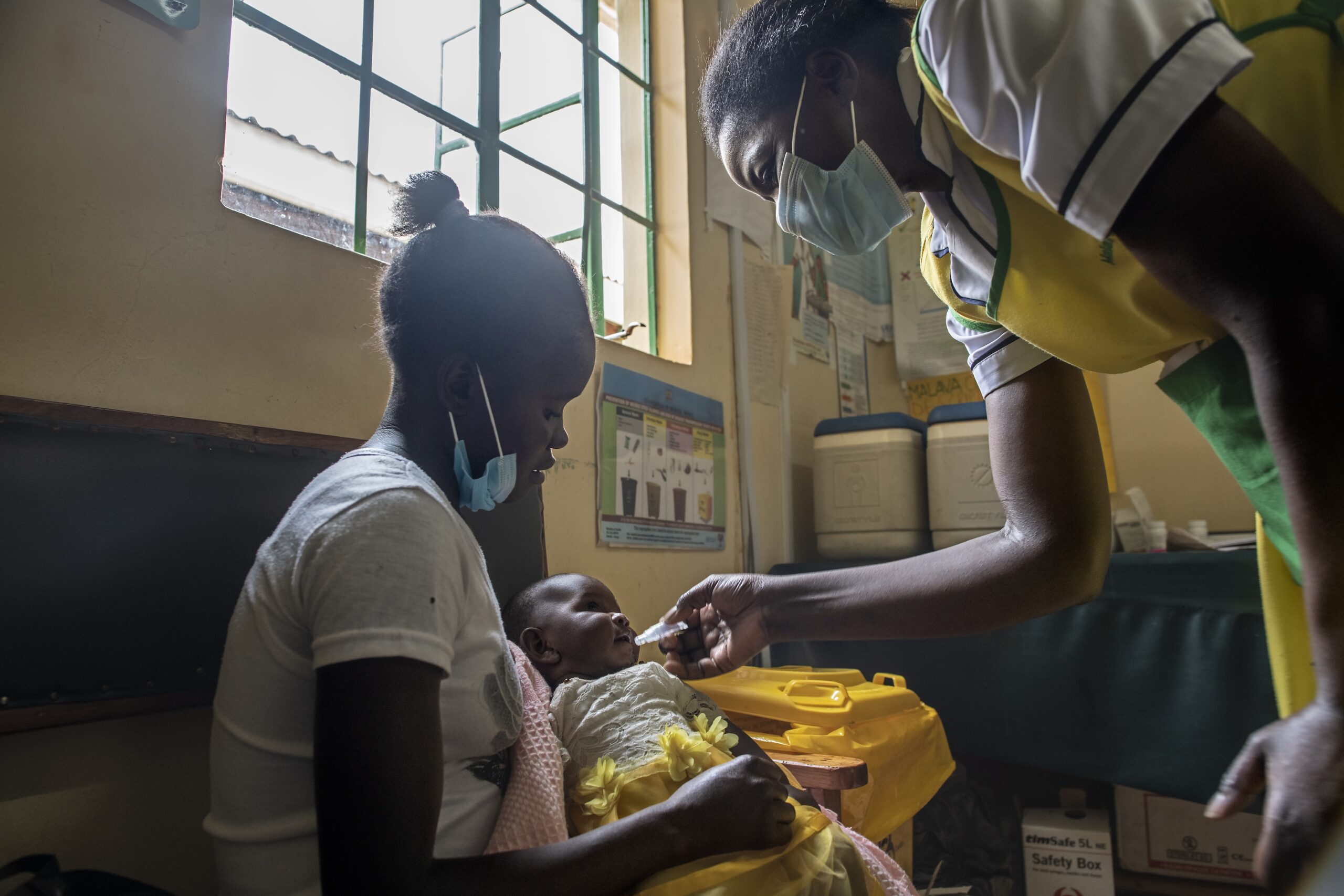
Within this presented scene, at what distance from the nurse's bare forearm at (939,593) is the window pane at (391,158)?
1.08 metres

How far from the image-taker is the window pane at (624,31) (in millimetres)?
2672

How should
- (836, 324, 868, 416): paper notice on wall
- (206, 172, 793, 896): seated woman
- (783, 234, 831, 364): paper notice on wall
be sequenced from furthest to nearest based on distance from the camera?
1. (836, 324, 868, 416): paper notice on wall
2. (783, 234, 831, 364): paper notice on wall
3. (206, 172, 793, 896): seated woman

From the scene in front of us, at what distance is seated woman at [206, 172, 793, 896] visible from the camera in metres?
0.71

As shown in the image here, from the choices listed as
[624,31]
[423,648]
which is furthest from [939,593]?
[624,31]

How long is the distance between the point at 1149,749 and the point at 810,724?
1035 mm

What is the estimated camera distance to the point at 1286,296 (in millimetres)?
507

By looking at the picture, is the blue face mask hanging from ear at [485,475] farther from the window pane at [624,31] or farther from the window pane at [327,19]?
the window pane at [624,31]

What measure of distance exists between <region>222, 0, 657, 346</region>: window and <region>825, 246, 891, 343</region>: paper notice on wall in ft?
3.78

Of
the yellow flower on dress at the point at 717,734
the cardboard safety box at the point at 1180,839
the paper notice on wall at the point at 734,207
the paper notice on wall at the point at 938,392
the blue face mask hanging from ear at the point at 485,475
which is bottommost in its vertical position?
the cardboard safety box at the point at 1180,839

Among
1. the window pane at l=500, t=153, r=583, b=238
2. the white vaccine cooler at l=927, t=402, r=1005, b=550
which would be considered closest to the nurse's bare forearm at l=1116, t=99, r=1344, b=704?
the window pane at l=500, t=153, r=583, b=238

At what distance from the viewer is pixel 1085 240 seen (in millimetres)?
749

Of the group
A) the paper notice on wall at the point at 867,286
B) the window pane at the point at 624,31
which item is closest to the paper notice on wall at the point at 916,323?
the paper notice on wall at the point at 867,286

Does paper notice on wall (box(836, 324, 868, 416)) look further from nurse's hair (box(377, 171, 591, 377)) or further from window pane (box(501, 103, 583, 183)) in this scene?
nurse's hair (box(377, 171, 591, 377))

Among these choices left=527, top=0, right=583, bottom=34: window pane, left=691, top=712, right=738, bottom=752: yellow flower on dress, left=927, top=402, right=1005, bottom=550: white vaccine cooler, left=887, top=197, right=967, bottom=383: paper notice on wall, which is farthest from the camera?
left=887, top=197, right=967, bottom=383: paper notice on wall
